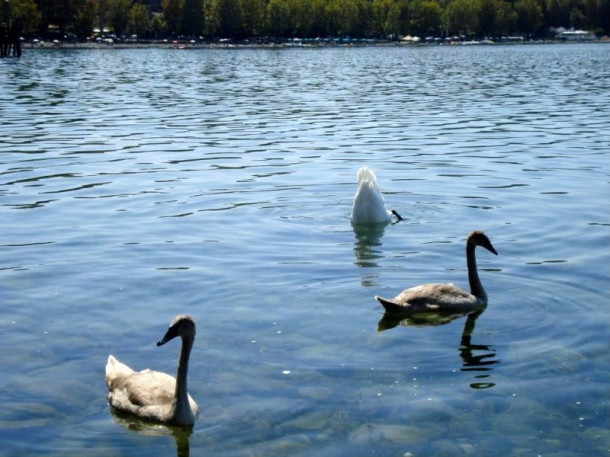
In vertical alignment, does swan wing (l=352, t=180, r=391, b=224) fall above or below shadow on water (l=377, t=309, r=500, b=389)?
above

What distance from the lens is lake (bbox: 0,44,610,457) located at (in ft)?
29.8

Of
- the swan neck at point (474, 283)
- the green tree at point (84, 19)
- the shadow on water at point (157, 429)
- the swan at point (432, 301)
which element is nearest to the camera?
the shadow on water at point (157, 429)

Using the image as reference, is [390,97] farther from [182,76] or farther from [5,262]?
[5,262]

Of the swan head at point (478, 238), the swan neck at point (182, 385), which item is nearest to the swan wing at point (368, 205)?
the swan head at point (478, 238)

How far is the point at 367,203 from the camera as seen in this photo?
16.8 metres

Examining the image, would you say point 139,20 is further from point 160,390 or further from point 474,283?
point 160,390

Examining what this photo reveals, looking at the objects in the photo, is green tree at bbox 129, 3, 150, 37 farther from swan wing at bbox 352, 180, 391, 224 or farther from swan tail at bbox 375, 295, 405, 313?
swan tail at bbox 375, 295, 405, 313

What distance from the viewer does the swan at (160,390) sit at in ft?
29.3

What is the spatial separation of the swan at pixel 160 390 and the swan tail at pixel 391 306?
10.2ft

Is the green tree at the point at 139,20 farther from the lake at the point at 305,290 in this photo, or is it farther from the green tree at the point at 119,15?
the lake at the point at 305,290

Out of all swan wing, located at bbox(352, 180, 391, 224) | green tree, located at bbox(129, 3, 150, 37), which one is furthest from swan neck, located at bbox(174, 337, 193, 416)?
green tree, located at bbox(129, 3, 150, 37)

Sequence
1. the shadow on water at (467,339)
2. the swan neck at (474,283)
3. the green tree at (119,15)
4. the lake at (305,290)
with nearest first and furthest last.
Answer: the lake at (305,290), the shadow on water at (467,339), the swan neck at (474,283), the green tree at (119,15)

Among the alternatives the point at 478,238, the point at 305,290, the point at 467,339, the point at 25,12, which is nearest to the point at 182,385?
the point at 467,339

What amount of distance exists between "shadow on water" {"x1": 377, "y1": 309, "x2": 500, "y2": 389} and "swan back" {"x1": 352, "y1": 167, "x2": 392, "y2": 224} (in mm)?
4724
